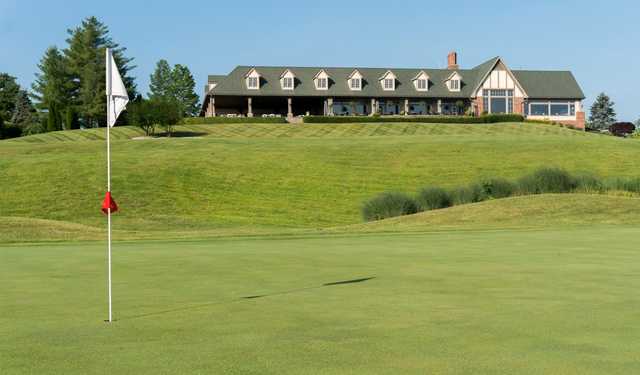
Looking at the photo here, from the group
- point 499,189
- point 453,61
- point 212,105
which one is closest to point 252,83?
point 212,105

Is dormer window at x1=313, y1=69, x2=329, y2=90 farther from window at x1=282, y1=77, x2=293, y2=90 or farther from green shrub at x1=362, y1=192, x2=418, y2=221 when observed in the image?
green shrub at x1=362, y1=192, x2=418, y2=221

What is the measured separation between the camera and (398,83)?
9806 cm

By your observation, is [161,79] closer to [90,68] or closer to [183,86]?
[183,86]

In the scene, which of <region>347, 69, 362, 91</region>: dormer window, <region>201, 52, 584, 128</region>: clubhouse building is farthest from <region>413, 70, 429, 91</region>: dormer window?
<region>347, 69, 362, 91</region>: dormer window

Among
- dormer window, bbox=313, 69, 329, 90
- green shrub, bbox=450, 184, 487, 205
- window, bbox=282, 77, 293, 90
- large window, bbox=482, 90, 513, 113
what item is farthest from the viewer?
large window, bbox=482, 90, 513, 113

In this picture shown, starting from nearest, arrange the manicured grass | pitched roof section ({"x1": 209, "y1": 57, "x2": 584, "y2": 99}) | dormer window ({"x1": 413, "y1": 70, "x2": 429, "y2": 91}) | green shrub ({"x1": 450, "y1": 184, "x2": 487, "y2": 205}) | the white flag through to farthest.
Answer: the manicured grass, the white flag, green shrub ({"x1": 450, "y1": 184, "x2": 487, "y2": 205}), pitched roof section ({"x1": 209, "y1": 57, "x2": 584, "y2": 99}), dormer window ({"x1": 413, "y1": 70, "x2": 429, "y2": 91})

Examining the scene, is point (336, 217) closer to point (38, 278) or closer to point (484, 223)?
point (484, 223)

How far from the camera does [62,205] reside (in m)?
36.6

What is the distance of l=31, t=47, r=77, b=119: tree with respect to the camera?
368 feet

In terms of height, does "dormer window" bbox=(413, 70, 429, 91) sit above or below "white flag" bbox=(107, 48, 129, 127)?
above

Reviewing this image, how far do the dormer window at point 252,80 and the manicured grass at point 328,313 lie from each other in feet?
261

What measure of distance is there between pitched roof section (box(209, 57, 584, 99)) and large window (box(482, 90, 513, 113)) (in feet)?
7.43

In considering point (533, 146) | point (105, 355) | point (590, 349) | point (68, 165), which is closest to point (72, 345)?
point (105, 355)

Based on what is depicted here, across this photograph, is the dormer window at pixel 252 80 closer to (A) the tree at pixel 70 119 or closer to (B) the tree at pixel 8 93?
(A) the tree at pixel 70 119
